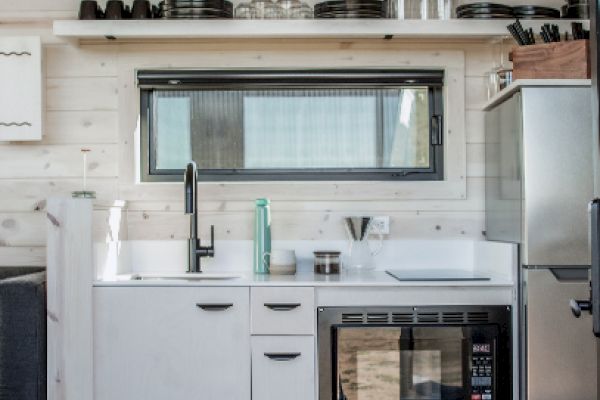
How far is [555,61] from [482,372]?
3.95 ft

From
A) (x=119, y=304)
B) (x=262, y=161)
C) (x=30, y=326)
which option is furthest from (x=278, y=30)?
(x=30, y=326)

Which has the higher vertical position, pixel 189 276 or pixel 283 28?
pixel 283 28

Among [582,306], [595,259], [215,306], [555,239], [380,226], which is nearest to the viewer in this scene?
[595,259]

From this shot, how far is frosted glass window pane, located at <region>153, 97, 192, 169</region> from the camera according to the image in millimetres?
3529

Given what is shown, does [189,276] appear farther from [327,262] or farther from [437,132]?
[437,132]

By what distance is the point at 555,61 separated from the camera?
2.80 meters

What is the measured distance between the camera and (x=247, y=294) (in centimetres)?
283

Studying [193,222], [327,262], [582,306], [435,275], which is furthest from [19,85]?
[582,306]

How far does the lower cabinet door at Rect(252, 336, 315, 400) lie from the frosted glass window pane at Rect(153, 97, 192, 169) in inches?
43.9

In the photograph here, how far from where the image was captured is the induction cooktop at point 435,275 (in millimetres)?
2871

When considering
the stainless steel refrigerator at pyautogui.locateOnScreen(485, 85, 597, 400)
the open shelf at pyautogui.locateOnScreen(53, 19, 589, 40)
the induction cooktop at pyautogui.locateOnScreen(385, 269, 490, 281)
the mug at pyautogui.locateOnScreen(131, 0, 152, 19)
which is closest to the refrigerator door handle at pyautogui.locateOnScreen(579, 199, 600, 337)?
the stainless steel refrigerator at pyautogui.locateOnScreen(485, 85, 597, 400)

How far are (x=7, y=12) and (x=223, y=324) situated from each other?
181cm

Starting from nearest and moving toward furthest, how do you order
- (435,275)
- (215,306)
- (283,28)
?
(215,306), (435,275), (283,28)

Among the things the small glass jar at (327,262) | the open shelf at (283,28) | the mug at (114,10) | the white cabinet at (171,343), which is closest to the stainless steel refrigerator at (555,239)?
the open shelf at (283,28)
